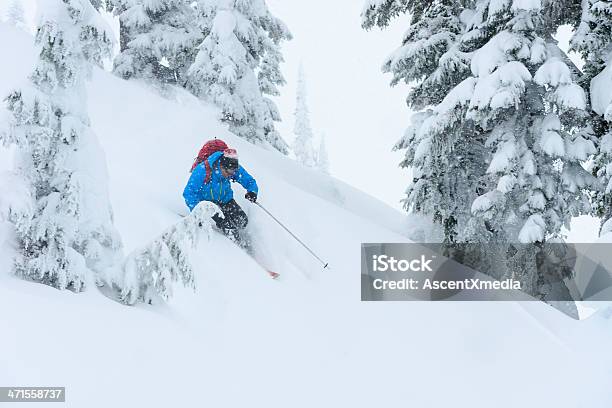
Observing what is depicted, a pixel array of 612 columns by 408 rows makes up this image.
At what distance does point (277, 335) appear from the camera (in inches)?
233

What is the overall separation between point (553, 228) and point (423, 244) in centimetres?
245

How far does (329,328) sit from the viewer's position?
659 centimetres

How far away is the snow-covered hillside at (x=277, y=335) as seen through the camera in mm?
4105

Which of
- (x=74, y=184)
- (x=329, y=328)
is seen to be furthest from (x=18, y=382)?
(x=329, y=328)

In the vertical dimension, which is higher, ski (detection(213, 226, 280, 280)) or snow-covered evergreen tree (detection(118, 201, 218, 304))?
ski (detection(213, 226, 280, 280))

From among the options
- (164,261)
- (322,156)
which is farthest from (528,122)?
(322,156)

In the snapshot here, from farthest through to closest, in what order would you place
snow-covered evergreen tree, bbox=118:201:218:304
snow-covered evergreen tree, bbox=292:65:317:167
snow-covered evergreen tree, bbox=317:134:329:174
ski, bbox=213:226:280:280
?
snow-covered evergreen tree, bbox=317:134:329:174, snow-covered evergreen tree, bbox=292:65:317:167, ski, bbox=213:226:280:280, snow-covered evergreen tree, bbox=118:201:218:304

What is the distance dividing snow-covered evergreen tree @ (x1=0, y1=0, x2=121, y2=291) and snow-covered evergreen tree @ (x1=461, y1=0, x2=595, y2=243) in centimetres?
627

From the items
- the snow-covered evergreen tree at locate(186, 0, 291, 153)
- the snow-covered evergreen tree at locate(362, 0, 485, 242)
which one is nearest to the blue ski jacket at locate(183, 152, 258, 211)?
the snow-covered evergreen tree at locate(362, 0, 485, 242)

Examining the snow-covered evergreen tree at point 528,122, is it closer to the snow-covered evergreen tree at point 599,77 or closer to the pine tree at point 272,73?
the snow-covered evergreen tree at point 599,77

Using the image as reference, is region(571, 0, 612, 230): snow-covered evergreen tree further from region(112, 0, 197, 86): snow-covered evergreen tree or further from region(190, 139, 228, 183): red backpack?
region(112, 0, 197, 86): snow-covered evergreen tree

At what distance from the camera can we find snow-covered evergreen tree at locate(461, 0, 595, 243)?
862 centimetres

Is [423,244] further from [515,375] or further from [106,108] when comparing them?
[106,108]

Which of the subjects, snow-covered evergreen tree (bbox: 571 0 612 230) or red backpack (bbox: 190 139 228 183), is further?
snow-covered evergreen tree (bbox: 571 0 612 230)
